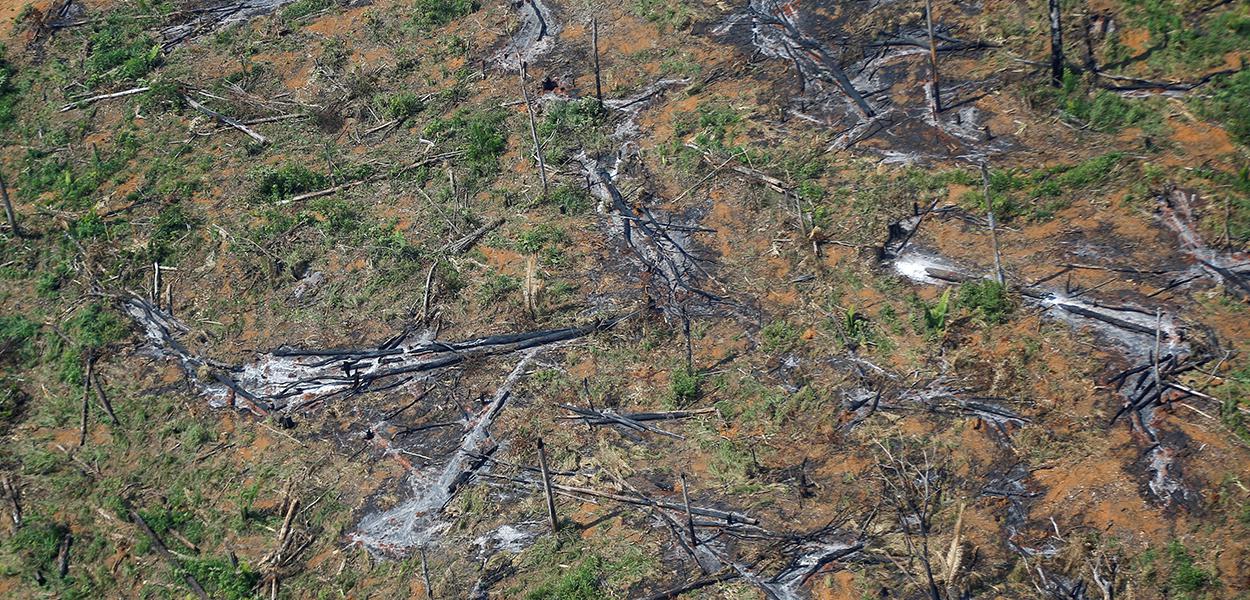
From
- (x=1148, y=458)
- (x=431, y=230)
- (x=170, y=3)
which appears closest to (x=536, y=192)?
(x=431, y=230)

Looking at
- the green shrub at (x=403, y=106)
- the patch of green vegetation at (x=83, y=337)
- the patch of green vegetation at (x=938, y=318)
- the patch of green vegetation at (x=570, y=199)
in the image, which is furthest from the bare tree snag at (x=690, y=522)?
the green shrub at (x=403, y=106)

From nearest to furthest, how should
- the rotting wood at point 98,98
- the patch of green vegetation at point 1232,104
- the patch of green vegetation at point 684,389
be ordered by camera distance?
the patch of green vegetation at point 684,389, the patch of green vegetation at point 1232,104, the rotting wood at point 98,98

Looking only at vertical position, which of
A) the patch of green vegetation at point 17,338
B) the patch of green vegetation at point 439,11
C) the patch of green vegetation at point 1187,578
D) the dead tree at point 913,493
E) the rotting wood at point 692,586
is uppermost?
the patch of green vegetation at point 439,11

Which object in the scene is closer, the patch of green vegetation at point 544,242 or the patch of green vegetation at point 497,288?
the patch of green vegetation at point 497,288

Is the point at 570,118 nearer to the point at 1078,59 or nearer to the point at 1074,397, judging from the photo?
the point at 1078,59

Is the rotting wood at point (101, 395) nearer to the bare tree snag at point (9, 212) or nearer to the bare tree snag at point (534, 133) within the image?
the bare tree snag at point (9, 212)

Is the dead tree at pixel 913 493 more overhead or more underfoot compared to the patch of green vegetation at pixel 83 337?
more underfoot

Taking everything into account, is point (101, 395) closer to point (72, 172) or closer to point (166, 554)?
point (166, 554)
